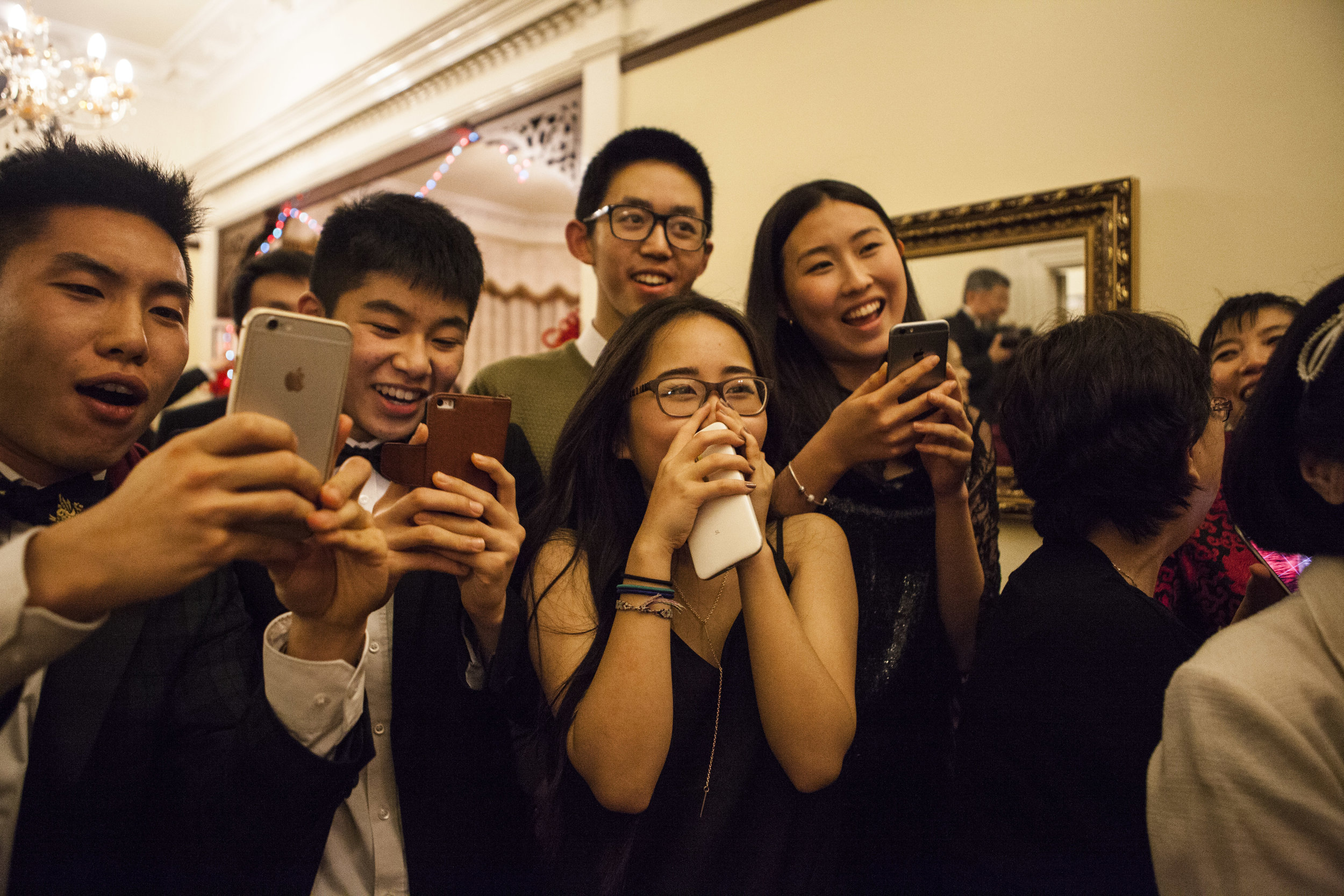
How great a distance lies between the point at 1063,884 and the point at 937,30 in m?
2.53

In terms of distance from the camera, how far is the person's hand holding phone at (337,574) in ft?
2.27

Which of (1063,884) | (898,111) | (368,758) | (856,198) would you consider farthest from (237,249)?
(1063,884)

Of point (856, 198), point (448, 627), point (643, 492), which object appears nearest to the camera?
point (448, 627)

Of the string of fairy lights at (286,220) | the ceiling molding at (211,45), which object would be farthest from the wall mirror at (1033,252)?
the ceiling molding at (211,45)

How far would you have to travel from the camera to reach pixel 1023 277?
2352 millimetres

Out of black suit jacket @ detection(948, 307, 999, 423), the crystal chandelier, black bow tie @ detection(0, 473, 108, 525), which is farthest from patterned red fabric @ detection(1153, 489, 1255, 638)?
the crystal chandelier

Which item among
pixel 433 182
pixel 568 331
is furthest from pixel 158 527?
pixel 433 182

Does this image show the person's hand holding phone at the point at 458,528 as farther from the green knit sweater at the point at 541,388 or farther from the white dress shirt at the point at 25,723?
the green knit sweater at the point at 541,388

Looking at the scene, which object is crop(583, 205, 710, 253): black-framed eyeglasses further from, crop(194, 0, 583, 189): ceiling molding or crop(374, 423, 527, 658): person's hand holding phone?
crop(194, 0, 583, 189): ceiling molding

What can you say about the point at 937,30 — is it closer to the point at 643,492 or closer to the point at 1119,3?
the point at 1119,3

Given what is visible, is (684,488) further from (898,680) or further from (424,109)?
(424,109)

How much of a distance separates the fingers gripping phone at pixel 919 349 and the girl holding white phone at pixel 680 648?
0.86ft

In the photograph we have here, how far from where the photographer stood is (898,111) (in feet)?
8.51

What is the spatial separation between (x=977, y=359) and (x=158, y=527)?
2.40 m
